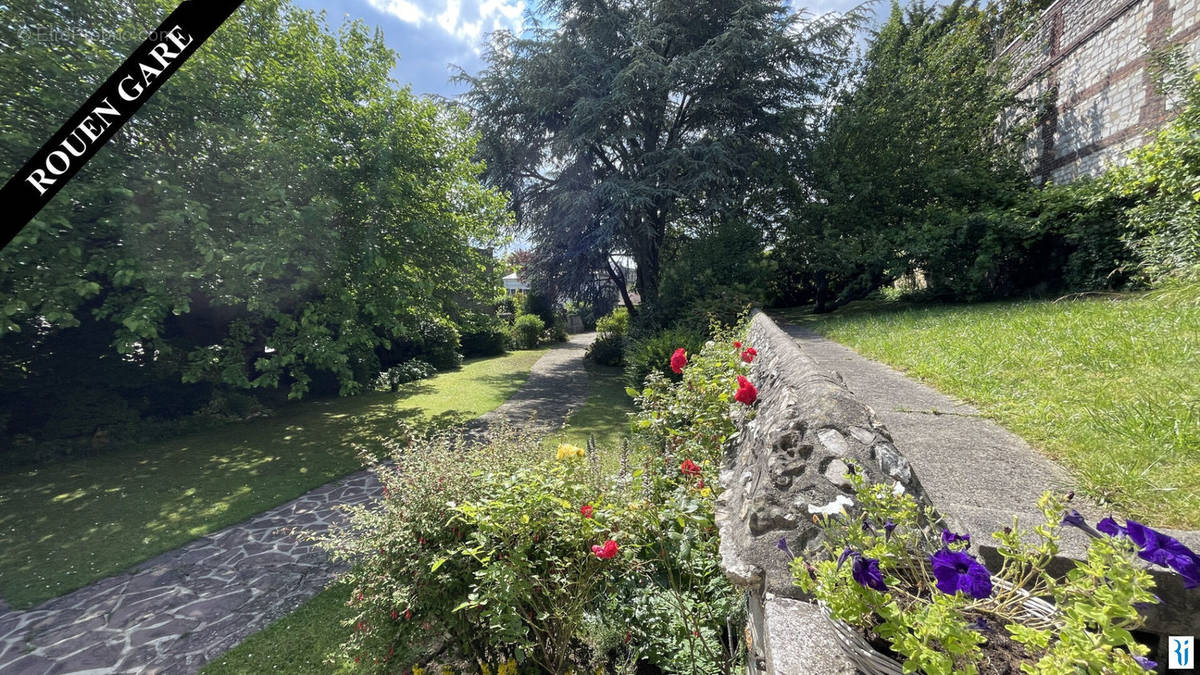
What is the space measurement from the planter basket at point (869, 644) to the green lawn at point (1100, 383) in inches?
52.5

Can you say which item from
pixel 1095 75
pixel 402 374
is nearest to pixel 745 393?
pixel 402 374

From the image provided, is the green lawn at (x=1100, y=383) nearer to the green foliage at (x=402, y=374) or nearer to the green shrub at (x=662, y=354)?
the green shrub at (x=662, y=354)

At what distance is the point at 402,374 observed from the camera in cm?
1295

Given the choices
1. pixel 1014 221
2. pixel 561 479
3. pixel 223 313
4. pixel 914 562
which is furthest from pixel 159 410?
pixel 1014 221

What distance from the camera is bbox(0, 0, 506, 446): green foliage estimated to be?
557cm

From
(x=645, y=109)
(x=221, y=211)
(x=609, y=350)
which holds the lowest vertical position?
(x=609, y=350)

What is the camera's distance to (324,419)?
29.2 ft

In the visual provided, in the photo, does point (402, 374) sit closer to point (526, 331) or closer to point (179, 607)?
point (526, 331)

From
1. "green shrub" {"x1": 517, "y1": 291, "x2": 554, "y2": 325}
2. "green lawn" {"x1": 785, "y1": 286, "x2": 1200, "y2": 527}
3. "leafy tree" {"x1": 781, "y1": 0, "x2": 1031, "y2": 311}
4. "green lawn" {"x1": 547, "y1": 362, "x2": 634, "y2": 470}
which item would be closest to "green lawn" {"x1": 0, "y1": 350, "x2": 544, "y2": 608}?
"green lawn" {"x1": 547, "y1": 362, "x2": 634, "y2": 470}

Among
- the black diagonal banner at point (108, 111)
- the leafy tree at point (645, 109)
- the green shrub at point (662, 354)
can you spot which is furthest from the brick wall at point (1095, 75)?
the black diagonal banner at point (108, 111)

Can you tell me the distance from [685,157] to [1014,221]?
8049 mm

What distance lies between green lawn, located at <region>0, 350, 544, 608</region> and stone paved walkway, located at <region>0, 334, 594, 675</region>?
1.06 ft

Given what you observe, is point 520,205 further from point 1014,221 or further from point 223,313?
point 1014,221

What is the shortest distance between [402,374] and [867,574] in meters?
14.1
